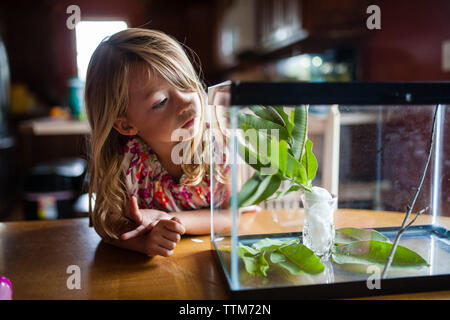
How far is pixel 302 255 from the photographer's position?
570mm

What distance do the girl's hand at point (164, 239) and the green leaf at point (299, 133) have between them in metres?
0.23

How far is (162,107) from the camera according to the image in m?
0.74

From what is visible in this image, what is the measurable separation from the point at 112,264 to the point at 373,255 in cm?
43

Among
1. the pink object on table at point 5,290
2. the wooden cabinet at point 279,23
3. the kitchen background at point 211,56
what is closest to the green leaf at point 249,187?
the kitchen background at point 211,56

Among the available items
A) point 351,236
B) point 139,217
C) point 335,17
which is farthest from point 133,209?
point 335,17

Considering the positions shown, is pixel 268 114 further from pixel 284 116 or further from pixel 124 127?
pixel 124 127

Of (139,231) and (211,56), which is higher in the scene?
(211,56)

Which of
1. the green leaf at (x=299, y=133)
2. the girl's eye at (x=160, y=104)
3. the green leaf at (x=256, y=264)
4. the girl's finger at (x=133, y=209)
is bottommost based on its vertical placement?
the green leaf at (x=256, y=264)

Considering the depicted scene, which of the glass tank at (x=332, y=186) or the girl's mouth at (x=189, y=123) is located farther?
the girl's mouth at (x=189, y=123)

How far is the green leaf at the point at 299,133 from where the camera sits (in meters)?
0.57

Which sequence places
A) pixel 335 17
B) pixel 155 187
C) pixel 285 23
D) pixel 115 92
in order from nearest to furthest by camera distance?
pixel 115 92 < pixel 155 187 < pixel 335 17 < pixel 285 23

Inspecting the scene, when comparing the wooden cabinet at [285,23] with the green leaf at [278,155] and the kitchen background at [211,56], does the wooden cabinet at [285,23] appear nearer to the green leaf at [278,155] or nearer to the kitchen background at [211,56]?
the kitchen background at [211,56]

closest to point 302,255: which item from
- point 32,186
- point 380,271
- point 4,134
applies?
point 380,271

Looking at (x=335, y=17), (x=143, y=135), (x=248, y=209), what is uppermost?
→ (x=335, y=17)
